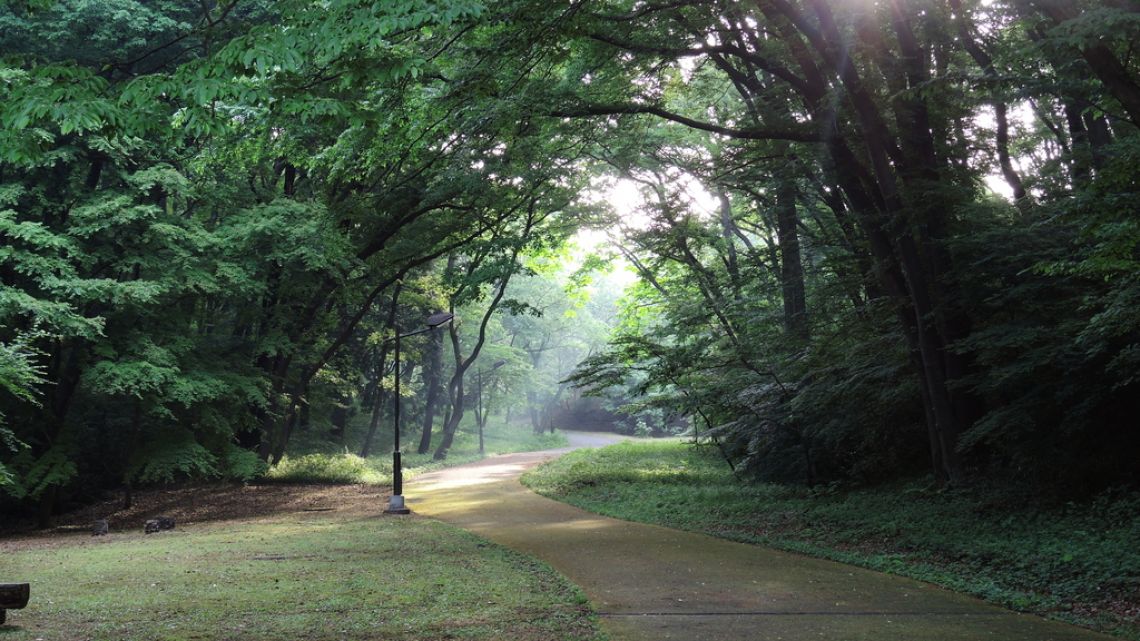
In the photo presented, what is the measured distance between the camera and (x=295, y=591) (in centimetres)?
751

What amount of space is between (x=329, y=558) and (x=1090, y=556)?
847cm

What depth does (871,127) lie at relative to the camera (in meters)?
10.8

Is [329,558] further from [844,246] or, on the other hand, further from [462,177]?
[844,246]

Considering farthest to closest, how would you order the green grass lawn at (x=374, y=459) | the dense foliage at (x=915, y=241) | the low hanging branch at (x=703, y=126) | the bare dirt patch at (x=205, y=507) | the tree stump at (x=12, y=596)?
the green grass lawn at (x=374, y=459) → the bare dirt patch at (x=205, y=507) → the low hanging branch at (x=703, y=126) → the dense foliage at (x=915, y=241) → the tree stump at (x=12, y=596)

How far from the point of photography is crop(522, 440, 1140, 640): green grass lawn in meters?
6.79

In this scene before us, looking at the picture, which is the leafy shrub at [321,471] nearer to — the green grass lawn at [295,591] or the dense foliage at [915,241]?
the green grass lawn at [295,591]

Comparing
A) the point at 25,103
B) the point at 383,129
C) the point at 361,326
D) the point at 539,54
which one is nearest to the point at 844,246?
the point at 539,54

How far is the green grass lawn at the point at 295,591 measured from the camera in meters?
5.87

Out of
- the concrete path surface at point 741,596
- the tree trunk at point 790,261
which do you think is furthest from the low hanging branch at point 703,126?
the concrete path surface at point 741,596

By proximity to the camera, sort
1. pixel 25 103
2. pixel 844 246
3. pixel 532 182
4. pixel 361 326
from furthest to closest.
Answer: pixel 361 326
pixel 532 182
pixel 844 246
pixel 25 103

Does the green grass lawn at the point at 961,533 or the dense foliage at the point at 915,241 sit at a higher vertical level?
the dense foliage at the point at 915,241

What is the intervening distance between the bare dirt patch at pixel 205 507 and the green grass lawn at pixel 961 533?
6133 millimetres

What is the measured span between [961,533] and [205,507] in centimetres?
1571

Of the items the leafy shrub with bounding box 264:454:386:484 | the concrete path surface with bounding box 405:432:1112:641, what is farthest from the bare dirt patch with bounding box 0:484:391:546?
the concrete path surface with bounding box 405:432:1112:641
